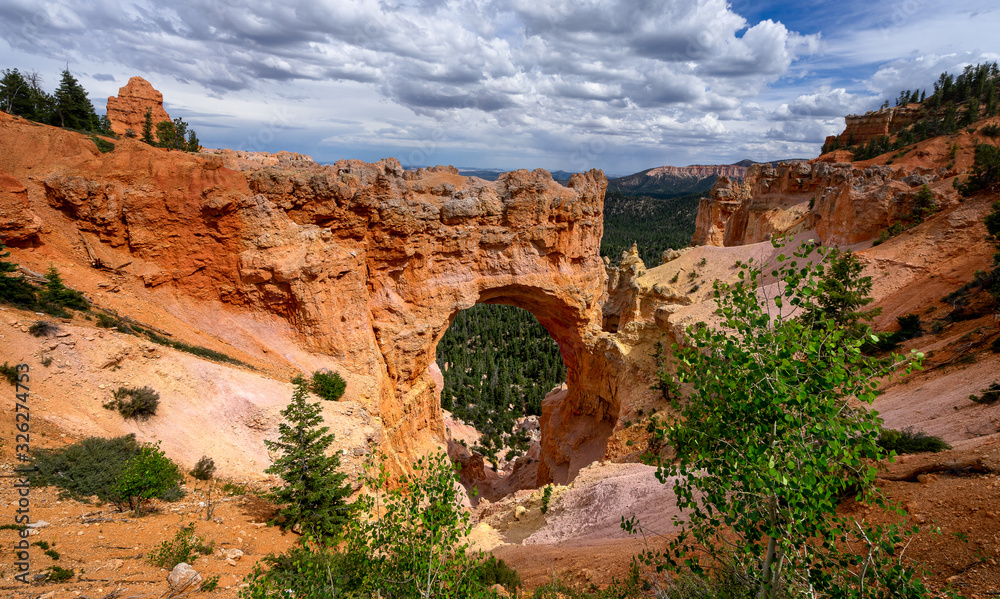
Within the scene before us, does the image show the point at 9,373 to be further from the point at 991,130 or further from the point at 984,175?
the point at 991,130

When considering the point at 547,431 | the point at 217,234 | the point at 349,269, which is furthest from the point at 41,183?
the point at 547,431

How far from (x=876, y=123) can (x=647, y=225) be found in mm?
69075

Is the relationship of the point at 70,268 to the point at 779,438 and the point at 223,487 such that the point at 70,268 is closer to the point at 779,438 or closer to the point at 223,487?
the point at 223,487

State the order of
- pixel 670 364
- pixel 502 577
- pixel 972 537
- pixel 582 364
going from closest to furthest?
pixel 972 537
pixel 502 577
pixel 670 364
pixel 582 364

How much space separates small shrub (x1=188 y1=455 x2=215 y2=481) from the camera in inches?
489

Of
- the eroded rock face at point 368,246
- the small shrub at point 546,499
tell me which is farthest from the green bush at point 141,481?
the small shrub at point 546,499

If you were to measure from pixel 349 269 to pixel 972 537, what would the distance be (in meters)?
21.3

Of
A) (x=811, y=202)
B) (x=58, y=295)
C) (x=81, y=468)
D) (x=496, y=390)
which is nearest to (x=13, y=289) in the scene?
(x=58, y=295)

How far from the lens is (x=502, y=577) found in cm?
1057

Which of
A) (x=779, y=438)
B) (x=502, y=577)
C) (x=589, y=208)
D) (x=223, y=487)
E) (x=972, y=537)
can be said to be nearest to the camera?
(x=779, y=438)

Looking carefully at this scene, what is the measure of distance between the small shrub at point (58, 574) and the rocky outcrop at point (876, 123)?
95.6 metres

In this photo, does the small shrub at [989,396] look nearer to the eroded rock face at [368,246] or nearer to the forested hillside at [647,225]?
the eroded rock face at [368,246]

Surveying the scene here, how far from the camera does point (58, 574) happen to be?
684 cm

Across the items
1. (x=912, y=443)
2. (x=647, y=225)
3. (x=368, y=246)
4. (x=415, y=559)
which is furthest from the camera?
(x=647, y=225)
